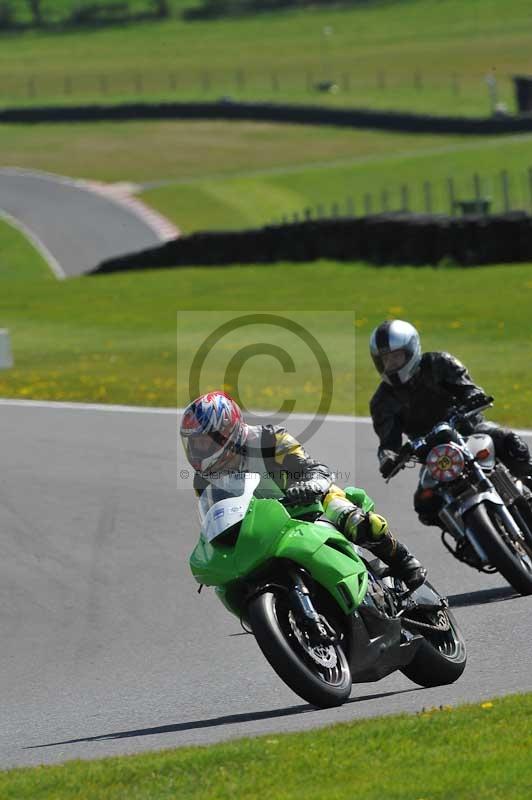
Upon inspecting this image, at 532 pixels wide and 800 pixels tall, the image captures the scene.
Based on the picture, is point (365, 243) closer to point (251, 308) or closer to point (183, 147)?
point (251, 308)

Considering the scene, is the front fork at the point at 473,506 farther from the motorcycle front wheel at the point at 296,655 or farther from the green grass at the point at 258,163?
the green grass at the point at 258,163

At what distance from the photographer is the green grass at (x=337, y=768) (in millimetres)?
5371

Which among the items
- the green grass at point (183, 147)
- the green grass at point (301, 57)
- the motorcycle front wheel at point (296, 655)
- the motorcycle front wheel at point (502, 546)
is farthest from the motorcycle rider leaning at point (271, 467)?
the green grass at point (301, 57)

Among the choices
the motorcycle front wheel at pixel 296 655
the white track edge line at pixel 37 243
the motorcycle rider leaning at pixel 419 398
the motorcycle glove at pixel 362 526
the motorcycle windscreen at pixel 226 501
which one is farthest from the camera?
the white track edge line at pixel 37 243

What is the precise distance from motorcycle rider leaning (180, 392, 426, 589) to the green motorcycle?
Answer: 0.33 feet

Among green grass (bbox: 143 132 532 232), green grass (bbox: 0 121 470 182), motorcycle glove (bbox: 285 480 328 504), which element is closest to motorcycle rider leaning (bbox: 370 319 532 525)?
motorcycle glove (bbox: 285 480 328 504)

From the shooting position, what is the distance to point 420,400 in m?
9.77

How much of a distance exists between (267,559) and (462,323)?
1780 centimetres

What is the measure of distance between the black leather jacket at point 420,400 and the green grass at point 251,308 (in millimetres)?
6168

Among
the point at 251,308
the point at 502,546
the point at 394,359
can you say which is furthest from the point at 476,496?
the point at 251,308

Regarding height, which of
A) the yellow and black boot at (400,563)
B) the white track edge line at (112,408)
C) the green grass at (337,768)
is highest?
the green grass at (337,768)

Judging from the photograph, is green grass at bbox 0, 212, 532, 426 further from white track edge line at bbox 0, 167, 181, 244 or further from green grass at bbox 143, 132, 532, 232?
green grass at bbox 143, 132, 532, 232

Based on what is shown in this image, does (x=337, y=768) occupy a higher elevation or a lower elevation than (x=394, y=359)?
higher

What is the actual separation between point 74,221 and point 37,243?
3844 mm
